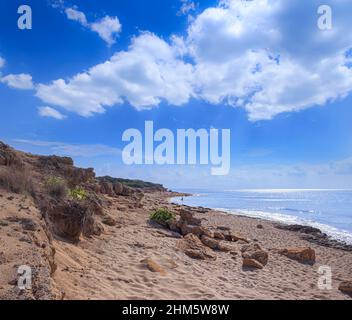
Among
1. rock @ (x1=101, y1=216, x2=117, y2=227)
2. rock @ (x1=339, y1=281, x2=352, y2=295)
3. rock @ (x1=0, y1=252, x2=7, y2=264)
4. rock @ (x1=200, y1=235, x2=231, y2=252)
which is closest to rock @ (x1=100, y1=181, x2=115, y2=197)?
rock @ (x1=101, y1=216, x2=117, y2=227)

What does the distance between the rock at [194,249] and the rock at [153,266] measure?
2.49 meters

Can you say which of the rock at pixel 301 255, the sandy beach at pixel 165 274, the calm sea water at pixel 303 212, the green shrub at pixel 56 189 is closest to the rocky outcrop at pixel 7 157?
the green shrub at pixel 56 189

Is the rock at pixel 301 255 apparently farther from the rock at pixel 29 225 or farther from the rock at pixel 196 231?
the rock at pixel 29 225

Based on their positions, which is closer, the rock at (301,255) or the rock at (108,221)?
the rock at (301,255)

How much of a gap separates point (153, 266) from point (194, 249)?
125 inches

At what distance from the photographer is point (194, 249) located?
11.3m

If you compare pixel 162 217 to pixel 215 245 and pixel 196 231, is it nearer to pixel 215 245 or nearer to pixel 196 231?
pixel 196 231

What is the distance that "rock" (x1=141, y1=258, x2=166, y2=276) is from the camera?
27.0ft

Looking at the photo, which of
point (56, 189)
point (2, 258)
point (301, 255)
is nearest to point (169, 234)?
point (301, 255)

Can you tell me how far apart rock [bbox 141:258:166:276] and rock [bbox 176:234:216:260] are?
8.18ft

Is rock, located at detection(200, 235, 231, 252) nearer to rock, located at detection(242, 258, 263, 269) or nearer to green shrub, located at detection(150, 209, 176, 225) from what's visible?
rock, located at detection(242, 258, 263, 269)

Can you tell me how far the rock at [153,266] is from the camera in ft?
27.0
